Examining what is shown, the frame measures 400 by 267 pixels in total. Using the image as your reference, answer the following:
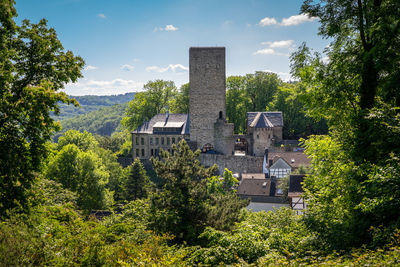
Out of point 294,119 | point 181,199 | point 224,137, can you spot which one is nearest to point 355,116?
point 181,199

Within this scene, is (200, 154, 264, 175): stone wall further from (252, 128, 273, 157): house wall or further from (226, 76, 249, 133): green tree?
(226, 76, 249, 133): green tree

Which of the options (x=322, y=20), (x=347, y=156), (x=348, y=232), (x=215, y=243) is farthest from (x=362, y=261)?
(x=322, y=20)

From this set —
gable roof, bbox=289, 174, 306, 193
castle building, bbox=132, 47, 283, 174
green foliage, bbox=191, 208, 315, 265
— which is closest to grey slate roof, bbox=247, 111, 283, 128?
castle building, bbox=132, 47, 283, 174

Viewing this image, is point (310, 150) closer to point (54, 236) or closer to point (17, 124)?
point (54, 236)

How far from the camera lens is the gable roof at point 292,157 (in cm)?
3072

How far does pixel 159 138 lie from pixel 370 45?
→ 1270 inches

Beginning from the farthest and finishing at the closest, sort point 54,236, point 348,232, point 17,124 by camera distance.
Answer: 1. point 17,124
2. point 348,232
3. point 54,236

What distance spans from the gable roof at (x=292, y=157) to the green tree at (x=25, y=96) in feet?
82.7

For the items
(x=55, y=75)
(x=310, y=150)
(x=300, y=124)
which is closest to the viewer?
(x=55, y=75)

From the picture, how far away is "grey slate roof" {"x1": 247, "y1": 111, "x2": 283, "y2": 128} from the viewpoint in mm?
35750

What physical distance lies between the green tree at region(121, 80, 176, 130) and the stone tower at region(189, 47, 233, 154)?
13.9 m

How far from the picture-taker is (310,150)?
32.8 feet

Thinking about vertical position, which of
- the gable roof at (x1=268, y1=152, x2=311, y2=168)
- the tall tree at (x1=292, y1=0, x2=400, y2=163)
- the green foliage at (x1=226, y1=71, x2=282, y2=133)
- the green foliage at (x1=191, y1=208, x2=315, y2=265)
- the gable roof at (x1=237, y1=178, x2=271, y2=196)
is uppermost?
the green foliage at (x1=226, y1=71, x2=282, y2=133)

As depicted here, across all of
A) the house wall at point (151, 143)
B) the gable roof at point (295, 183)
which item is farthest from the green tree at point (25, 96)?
the house wall at point (151, 143)
